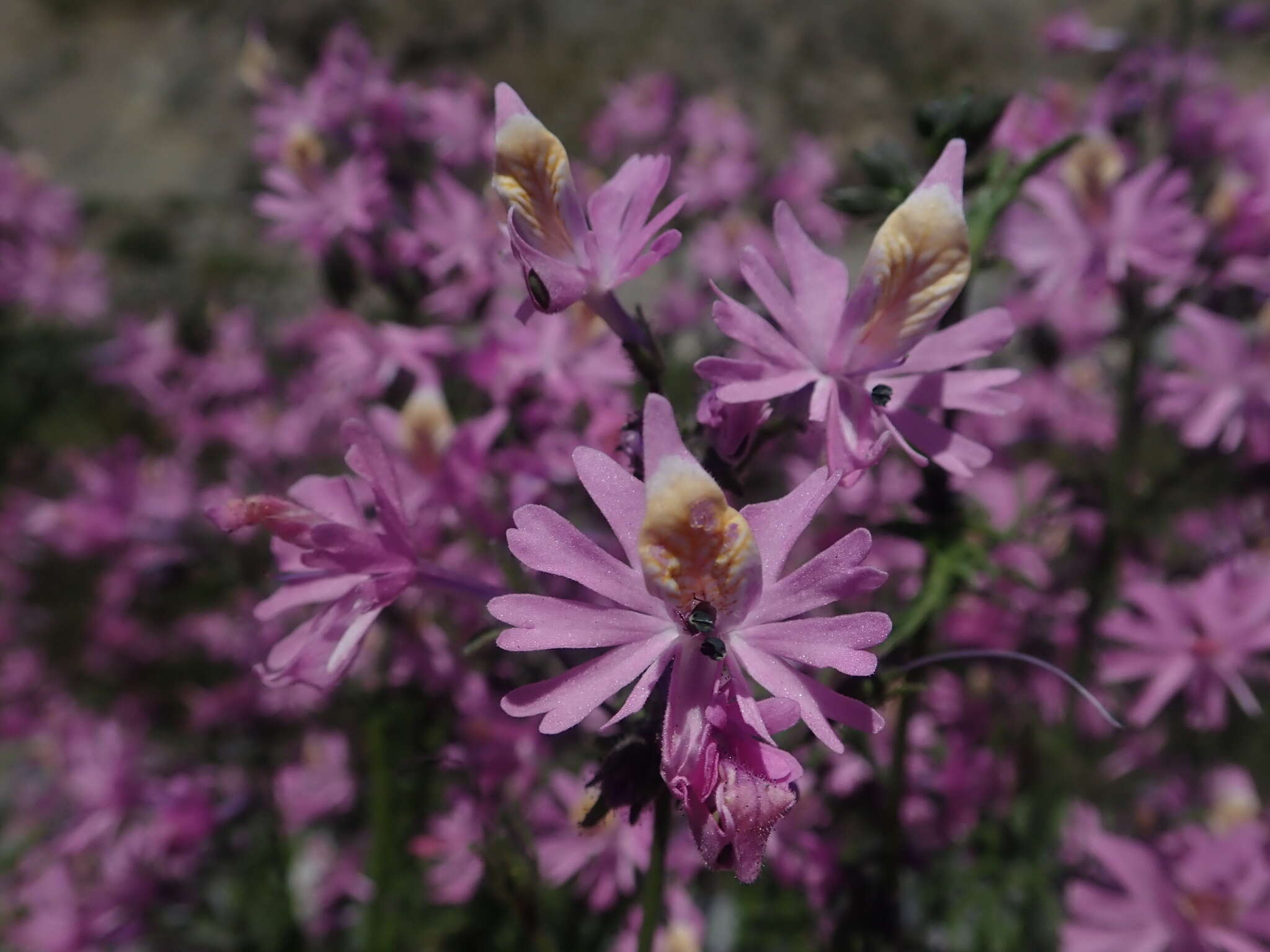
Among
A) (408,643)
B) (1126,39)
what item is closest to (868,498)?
(408,643)

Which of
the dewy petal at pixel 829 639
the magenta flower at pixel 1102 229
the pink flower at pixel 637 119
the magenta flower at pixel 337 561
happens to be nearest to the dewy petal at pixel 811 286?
the dewy petal at pixel 829 639

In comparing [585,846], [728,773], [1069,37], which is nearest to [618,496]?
[728,773]

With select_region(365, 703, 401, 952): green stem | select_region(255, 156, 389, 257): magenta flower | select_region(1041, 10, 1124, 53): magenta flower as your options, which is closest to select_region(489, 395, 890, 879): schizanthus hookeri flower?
select_region(365, 703, 401, 952): green stem

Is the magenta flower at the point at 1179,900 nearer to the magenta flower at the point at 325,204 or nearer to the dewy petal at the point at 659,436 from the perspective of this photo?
the dewy petal at the point at 659,436

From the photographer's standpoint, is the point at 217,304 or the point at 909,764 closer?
the point at 909,764

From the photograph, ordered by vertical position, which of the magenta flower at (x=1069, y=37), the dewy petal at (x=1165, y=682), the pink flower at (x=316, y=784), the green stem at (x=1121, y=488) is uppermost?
the magenta flower at (x=1069, y=37)

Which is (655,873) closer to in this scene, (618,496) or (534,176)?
(618,496)

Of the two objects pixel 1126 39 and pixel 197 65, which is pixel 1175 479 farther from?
pixel 197 65
